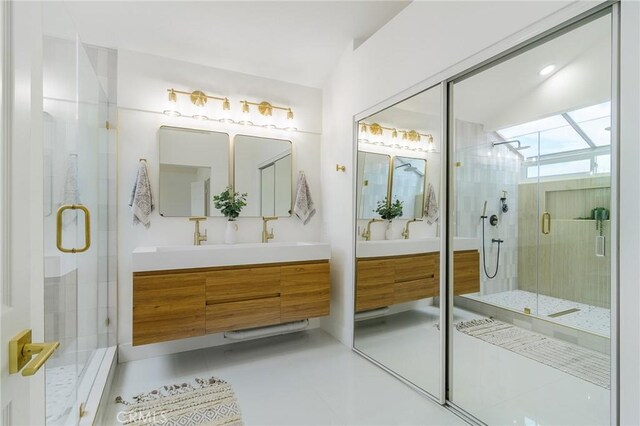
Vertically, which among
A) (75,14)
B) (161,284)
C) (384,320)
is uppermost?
(75,14)

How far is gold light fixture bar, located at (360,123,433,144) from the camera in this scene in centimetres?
241

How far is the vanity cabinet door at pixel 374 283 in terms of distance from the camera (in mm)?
2795

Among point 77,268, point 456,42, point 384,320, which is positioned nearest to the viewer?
point 77,268

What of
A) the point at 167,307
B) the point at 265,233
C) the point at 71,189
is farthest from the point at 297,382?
the point at 71,189

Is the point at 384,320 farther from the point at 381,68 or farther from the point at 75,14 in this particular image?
the point at 75,14

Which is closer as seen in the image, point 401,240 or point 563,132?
point 563,132

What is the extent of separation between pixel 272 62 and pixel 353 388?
296cm

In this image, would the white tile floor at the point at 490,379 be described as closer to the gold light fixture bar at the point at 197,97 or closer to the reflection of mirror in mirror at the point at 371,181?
the reflection of mirror in mirror at the point at 371,181

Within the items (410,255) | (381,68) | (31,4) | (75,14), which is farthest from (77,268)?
(381,68)

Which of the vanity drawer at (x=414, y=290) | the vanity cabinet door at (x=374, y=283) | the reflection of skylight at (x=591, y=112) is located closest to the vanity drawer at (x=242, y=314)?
the vanity cabinet door at (x=374, y=283)

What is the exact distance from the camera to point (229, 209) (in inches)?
123

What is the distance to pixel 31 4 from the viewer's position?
742 mm

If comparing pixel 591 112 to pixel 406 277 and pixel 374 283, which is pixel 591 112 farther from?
pixel 374 283

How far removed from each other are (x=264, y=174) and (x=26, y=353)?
9.04 ft
